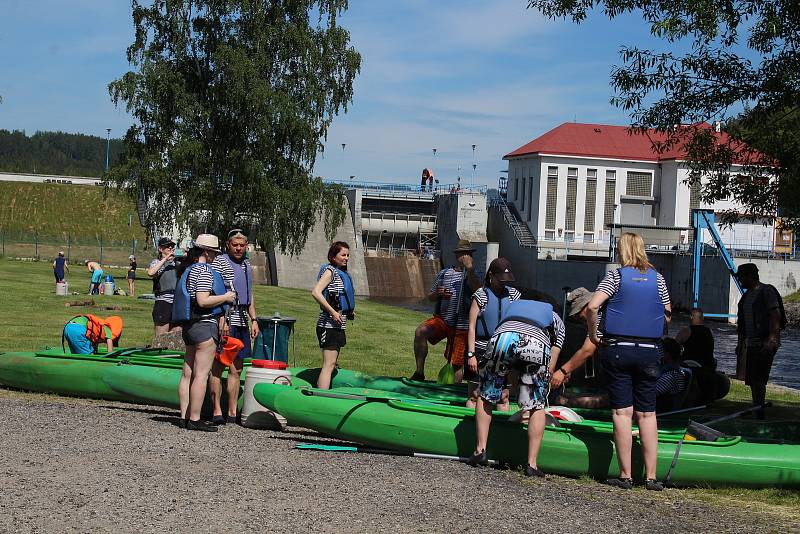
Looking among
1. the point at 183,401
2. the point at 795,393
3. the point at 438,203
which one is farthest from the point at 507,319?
the point at 438,203

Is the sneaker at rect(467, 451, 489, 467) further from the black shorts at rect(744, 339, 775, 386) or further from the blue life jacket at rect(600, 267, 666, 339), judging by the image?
the black shorts at rect(744, 339, 775, 386)

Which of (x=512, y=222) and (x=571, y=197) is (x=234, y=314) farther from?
(x=571, y=197)

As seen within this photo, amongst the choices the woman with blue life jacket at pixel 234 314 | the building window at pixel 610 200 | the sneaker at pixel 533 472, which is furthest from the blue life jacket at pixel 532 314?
the building window at pixel 610 200

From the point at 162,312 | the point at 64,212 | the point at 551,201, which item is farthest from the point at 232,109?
the point at 64,212

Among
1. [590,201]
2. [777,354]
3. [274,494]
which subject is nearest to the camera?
[274,494]

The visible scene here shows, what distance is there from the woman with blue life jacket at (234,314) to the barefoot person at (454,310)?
2.30m

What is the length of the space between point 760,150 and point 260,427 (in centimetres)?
620

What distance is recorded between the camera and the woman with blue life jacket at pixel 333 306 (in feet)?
34.6

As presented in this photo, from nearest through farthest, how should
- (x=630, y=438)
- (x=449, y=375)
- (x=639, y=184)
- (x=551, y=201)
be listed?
(x=630, y=438) → (x=449, y=375) → (x=551, y=201) → (x=639, y=184)

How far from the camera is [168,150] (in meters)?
37.1

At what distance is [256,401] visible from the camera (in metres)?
10.3

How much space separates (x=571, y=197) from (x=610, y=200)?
9.66 feet

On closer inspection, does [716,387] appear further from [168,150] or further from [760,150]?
[168,150]

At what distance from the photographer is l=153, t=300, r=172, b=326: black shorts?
13.6m
